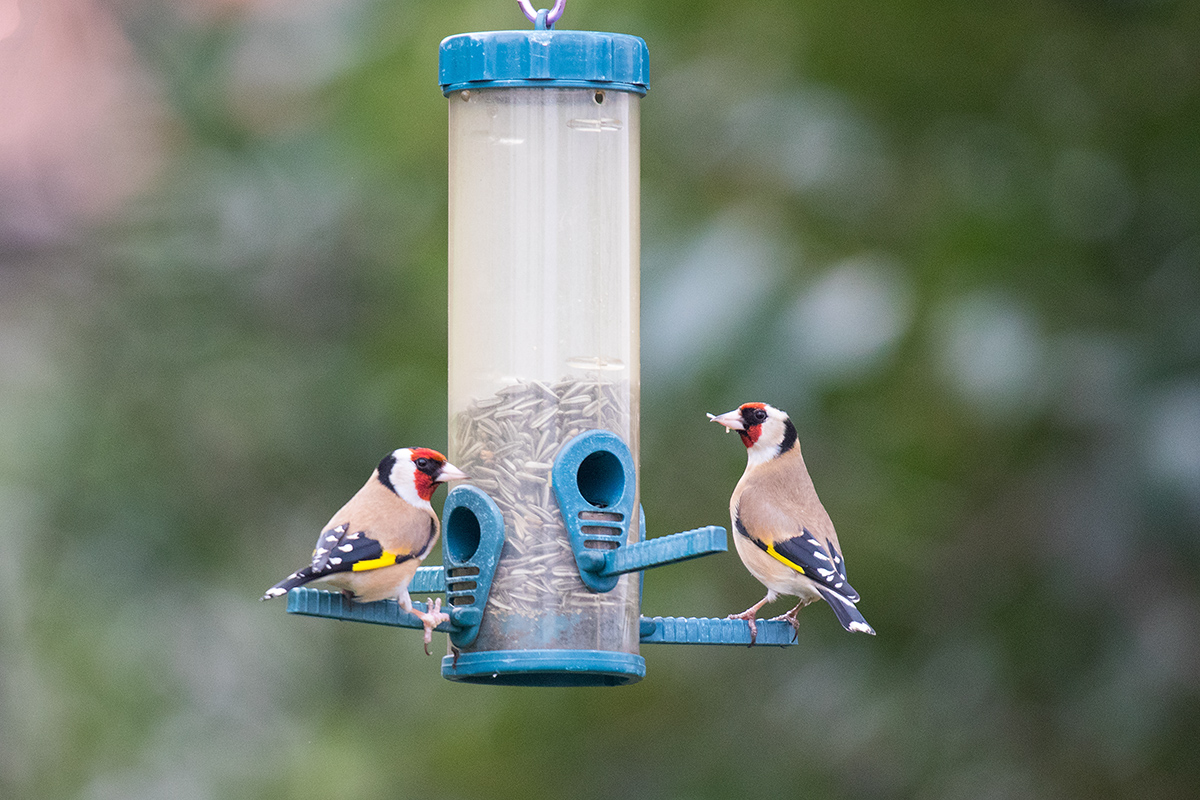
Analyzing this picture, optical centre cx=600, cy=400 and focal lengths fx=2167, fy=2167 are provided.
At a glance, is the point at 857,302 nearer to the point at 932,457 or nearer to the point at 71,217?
the point at 932,457

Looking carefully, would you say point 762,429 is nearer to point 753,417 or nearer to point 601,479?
point 753,417

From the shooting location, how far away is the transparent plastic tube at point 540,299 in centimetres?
618

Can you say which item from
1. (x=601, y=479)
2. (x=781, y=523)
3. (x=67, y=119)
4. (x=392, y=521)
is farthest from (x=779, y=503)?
(x=67, y=119)

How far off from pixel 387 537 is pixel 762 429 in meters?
1.70

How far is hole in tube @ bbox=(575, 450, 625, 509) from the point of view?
6.21 m

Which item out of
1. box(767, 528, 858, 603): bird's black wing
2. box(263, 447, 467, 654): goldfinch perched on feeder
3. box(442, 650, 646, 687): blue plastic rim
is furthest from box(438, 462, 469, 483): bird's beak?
box(767, 528, 858, 603): bird's black wing

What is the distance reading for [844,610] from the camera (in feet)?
21.4

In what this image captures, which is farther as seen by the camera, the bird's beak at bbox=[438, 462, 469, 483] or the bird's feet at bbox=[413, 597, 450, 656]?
the bird's beak at bbox=[438, 462, 469, 483]

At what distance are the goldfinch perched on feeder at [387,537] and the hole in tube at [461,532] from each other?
11cm

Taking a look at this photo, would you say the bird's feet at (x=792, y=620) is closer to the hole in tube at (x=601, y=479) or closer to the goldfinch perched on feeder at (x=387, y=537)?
the hole in tube at (x=601, y=479)

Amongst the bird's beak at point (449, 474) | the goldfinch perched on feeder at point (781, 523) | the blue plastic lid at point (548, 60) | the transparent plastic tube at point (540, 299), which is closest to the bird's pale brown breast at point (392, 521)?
the bird's beak at point (449, 474)

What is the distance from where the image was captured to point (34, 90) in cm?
925

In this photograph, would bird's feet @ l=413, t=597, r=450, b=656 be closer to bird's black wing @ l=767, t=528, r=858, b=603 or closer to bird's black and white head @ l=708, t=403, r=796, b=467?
bird's black wing @ l=767, t=528, r=858, b=603

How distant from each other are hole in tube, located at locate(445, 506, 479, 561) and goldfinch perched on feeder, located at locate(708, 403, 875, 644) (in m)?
0.82
